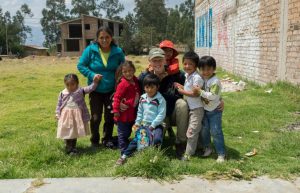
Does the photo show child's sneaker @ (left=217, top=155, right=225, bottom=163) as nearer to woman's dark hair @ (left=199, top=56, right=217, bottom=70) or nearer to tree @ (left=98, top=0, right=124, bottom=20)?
woman's dark hair @ (left=199, top=56, right=217, bottom=70)

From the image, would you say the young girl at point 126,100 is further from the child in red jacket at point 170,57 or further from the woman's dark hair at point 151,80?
the child in red jacket at point 170,57

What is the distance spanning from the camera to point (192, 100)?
465 cm

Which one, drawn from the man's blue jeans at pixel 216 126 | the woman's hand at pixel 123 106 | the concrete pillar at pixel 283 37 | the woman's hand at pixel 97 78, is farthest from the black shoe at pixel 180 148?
the concrete pillar at pixel 283 37

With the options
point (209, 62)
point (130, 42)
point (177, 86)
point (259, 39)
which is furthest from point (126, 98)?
point (130, 42)

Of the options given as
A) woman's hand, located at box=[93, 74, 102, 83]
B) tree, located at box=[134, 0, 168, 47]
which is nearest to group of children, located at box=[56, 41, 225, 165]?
woman's hand, located at box=[93, 74, 102, 83]

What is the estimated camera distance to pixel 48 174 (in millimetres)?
4102

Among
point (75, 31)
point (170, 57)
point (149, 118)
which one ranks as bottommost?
point (149, 118)

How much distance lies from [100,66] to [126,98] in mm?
680

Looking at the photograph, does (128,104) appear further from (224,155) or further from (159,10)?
(159,10)

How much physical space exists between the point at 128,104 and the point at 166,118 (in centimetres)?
54

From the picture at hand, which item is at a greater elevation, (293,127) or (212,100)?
(212,100)

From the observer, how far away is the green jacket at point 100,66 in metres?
5.24

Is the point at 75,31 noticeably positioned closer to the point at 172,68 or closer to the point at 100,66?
the point at 100,66

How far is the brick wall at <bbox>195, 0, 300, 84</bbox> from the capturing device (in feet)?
30.5
